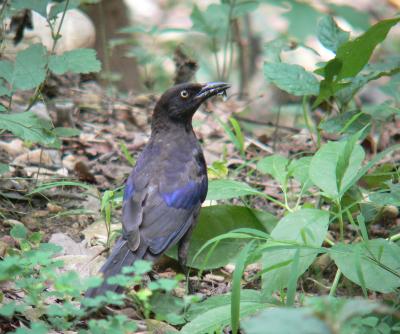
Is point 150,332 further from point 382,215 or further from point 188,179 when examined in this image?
point 382,215

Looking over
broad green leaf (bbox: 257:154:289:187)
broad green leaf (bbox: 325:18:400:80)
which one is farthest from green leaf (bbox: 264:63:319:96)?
broad green leaf (bbox: 257:154:289:187)

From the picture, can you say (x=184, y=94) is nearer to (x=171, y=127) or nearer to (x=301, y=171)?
(x=171, y=127)

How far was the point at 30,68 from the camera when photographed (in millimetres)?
5066

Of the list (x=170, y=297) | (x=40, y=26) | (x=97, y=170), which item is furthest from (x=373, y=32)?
(x=40, y=26)

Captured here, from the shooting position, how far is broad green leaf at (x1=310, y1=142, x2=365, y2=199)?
14.2ft

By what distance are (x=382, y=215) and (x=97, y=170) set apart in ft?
7.08

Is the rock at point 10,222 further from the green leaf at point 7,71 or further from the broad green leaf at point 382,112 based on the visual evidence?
the broad green leaf at point 382,112

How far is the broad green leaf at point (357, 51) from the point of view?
4.70 m

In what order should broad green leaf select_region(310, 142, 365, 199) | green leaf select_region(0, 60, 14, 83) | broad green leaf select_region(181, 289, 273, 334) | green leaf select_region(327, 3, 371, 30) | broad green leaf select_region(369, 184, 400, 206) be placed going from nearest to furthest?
broad green leaf select_region(181, 289, 273, 334)
broad green leaf select_region(369, 184, 400, 206)
broad green leaf select_region(310, 142, 365, 199)
green leaf select_region(0, 60, 14, 83)
green leaf select_region(327, 3, 371, 30)

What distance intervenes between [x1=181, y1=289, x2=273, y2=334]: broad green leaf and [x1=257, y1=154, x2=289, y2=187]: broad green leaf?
1.04 meters

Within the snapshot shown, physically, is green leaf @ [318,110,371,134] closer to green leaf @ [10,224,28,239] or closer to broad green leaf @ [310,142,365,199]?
broad green leaf @ [310,142,365,199]

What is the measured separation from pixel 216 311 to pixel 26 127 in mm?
1547

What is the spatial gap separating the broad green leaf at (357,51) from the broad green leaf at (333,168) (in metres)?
0.55

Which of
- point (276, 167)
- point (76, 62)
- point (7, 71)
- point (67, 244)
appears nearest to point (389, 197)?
point (276, 167)
